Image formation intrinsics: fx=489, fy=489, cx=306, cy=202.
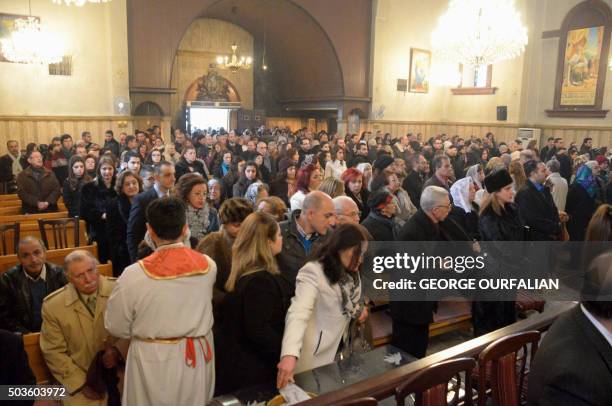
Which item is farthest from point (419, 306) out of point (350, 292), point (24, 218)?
point (24, 218)

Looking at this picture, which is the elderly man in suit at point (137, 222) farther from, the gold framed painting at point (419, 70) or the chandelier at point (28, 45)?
the gold framed painting at point (419, 70)

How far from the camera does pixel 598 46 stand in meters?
16.3

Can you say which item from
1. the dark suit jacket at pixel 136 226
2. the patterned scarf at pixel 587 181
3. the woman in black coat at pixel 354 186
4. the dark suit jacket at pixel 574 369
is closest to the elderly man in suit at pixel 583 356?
the dark suit jacket at pixel 574 369

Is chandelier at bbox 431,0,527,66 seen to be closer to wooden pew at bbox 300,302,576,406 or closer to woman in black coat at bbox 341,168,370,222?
woman in black coat at bbox 341,168,370,222

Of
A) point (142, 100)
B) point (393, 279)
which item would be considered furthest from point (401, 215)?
point (142, 100)

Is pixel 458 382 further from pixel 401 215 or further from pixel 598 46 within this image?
pixel 598 46

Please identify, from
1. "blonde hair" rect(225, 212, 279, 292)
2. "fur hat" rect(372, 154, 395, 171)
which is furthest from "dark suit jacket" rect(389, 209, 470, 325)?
"fur hat" rect(372, 154, 395, 171)

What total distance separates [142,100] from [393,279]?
12.5 metres

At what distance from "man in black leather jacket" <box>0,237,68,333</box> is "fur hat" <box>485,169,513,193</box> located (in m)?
3.70

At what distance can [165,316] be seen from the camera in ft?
8.02

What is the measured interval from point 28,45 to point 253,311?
11.6 metres

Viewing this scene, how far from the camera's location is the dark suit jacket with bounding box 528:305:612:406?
59.1 inches

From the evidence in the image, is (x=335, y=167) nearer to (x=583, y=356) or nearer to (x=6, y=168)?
(x=6, y=168)

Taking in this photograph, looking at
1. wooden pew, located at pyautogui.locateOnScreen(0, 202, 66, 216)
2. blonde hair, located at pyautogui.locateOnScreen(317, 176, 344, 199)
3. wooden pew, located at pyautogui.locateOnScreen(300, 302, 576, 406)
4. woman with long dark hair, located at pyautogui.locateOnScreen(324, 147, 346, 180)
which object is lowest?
wooden pew, located at pyautogui.locateOnScreen(0, 202, 66, 216)
